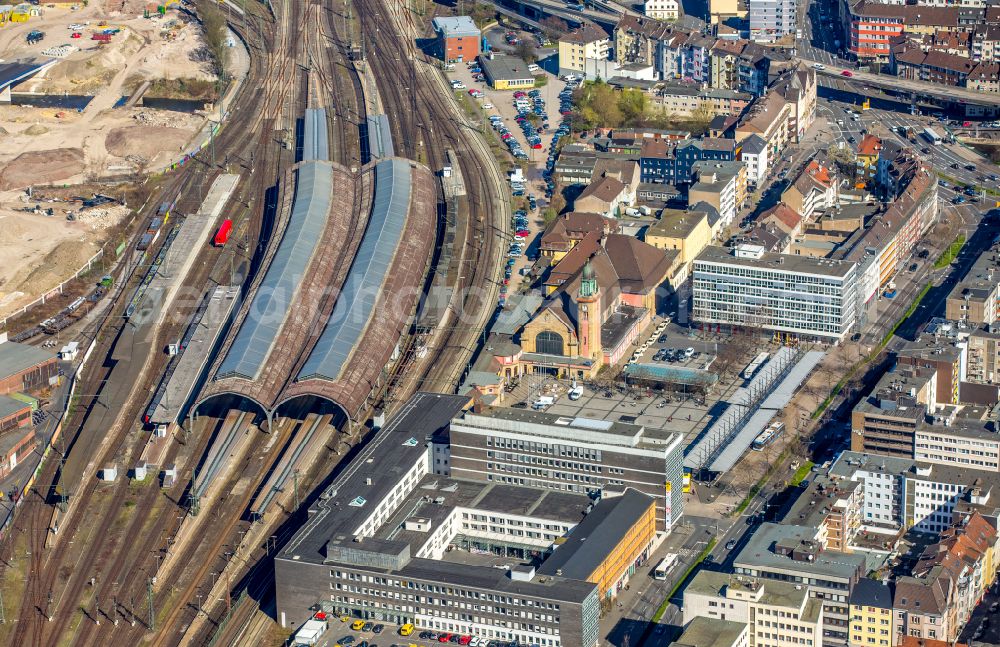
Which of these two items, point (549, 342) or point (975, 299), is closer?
point (975, 299)

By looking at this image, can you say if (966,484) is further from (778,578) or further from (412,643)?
(412,643)

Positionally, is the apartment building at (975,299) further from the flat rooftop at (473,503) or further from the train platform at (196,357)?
the train platform at (196,357)

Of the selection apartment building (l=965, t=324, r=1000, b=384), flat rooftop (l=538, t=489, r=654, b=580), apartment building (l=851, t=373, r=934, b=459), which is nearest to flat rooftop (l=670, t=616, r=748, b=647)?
flat rooftop (l=538, t=489, r=654, b=580)

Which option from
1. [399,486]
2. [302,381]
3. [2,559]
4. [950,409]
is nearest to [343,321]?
[302,381]

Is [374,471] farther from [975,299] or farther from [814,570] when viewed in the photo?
[975,299]

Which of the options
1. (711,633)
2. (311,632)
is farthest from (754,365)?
(311,632)
